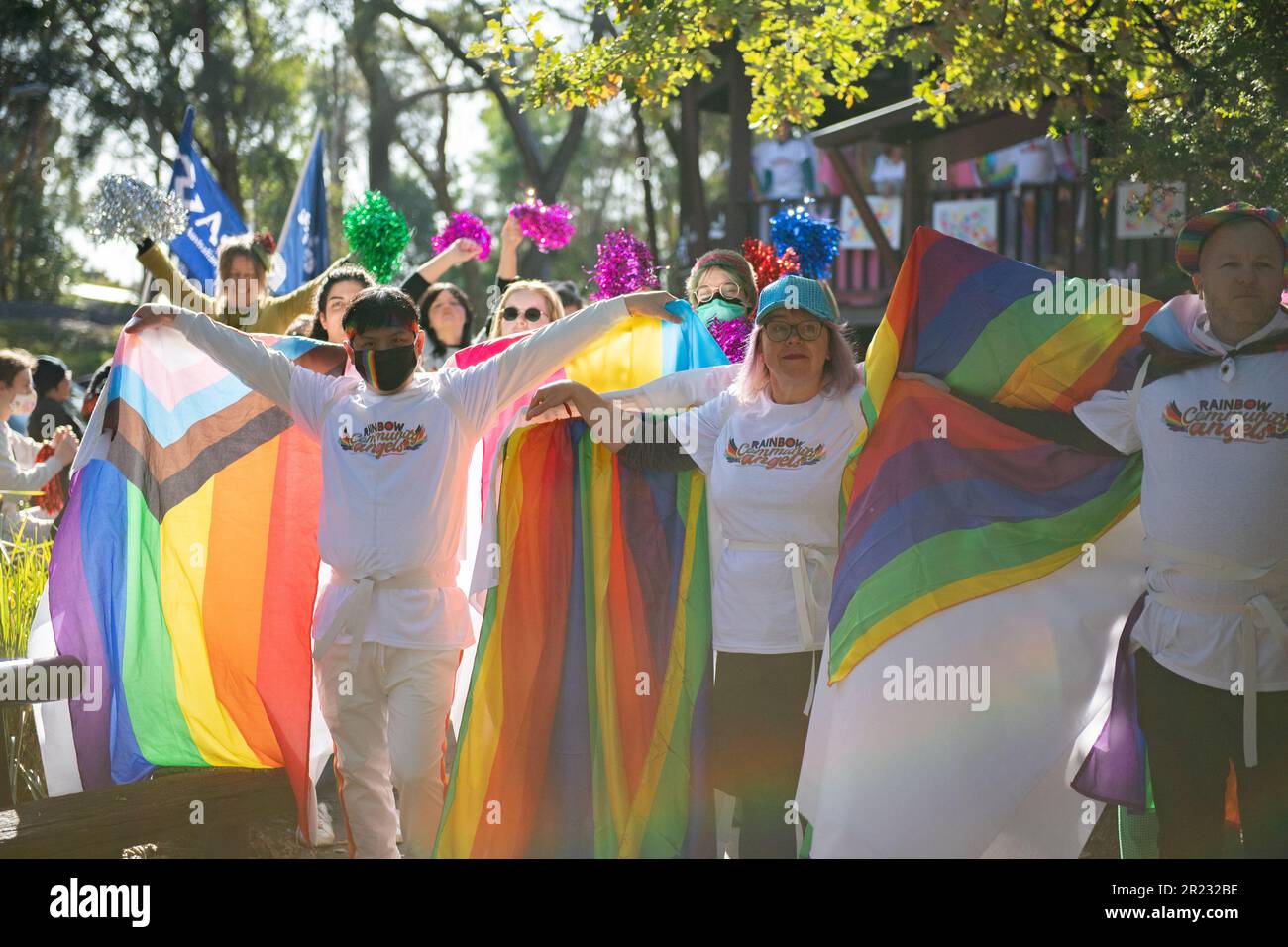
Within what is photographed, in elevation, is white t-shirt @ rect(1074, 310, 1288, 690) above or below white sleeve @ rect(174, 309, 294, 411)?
below

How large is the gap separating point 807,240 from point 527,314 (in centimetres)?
152

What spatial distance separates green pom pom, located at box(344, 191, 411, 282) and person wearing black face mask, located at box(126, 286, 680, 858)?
3019 mm

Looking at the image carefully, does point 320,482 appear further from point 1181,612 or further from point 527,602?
point 1181,612

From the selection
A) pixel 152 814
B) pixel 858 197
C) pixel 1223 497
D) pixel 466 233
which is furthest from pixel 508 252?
pixel 858 197

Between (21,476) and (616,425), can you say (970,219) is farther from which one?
(616,425)

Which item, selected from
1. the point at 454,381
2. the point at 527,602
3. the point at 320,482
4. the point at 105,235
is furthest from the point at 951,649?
the point at 105,235

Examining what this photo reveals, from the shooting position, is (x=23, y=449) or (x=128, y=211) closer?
(x=128, y=211)

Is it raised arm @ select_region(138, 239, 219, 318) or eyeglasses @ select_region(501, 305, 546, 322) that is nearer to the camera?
eyeglasses @ select_region(501, 305, 546, 322)

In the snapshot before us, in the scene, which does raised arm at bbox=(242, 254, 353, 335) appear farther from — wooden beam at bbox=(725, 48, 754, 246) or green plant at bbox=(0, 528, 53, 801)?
wooden beam at bbox=(725, 48, 754, 246)

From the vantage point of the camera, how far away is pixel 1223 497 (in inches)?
155

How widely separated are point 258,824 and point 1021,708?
303cm

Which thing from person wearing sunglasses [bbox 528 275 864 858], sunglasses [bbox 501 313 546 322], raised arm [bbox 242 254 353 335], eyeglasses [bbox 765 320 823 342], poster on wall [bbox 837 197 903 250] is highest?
poster on wall [bbox 837 197 903 250]

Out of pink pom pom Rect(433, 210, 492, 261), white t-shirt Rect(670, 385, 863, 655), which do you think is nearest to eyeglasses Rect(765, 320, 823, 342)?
white t-shirt Rect(670, 385, 863, 655)

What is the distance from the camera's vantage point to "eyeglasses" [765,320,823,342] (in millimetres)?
4578
